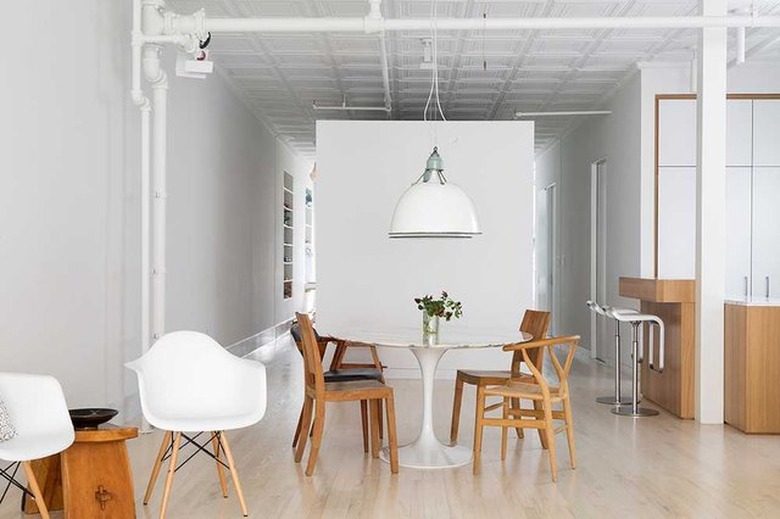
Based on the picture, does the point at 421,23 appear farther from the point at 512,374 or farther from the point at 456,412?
the point at 456,412

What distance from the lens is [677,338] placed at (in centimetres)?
682

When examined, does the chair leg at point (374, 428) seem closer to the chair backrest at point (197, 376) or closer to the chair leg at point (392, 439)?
the chair leg at point (392, 439)

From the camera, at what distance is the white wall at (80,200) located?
4.54 metres

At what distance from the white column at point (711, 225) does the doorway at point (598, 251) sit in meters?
4.14

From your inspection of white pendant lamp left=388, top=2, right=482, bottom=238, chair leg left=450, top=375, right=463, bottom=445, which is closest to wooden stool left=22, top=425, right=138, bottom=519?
white pendant lamp left=388, top=2, right=482, bottom=238

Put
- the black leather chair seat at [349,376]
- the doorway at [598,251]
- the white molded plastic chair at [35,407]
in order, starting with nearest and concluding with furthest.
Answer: the white molded plastic chair at [35,407] → the black leather chair seat at [349,376] → the doorway at [598,251]

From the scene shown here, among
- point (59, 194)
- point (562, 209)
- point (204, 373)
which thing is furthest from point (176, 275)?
point (562, 209)

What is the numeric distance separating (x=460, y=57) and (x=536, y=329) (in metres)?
3.82

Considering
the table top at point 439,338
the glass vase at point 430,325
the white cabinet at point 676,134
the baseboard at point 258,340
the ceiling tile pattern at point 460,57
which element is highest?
the ceiling tile pattern at point 460,57

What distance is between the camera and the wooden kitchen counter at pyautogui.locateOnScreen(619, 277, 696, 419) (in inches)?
263

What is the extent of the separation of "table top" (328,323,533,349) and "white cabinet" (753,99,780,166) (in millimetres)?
4658

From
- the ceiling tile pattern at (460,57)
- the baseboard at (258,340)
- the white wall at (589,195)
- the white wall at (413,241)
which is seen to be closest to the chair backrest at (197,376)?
the ceiling tile pattern at (460,57)

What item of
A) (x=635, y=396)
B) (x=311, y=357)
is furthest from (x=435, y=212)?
(x=635, y=396)

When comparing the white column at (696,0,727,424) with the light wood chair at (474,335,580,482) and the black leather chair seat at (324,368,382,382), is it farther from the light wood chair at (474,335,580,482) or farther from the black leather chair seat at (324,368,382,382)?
the black leather chair seat at (324,368,382,382)
